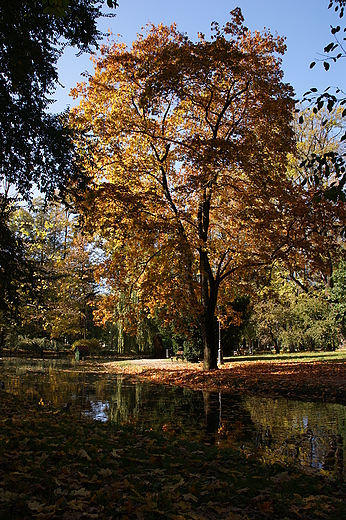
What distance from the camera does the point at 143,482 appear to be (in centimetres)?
393

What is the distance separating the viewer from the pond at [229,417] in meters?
5.78

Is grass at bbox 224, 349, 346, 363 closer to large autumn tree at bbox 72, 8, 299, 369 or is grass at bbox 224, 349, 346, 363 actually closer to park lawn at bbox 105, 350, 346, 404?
park lawn at bbox 105, 350, 346, 404

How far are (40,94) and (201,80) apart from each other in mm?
7806

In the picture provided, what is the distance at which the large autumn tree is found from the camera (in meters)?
14.3

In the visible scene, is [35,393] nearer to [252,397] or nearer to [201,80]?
[252,397]

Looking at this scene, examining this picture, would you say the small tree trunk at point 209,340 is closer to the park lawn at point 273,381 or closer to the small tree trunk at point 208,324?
the small tree trunk at point 208,324

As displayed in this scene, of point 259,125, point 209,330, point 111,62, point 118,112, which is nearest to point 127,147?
point 118,112

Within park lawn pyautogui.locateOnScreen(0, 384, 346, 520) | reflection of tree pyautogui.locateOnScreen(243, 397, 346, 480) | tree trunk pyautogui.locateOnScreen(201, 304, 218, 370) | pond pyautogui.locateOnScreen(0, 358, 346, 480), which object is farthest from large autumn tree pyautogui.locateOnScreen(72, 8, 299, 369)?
park lawn pyautogui.locateOnScreen(0, 384, 346, 520)

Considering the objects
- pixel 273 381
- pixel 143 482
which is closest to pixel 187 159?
pixel 273 381

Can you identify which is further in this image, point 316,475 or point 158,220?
point 158,220

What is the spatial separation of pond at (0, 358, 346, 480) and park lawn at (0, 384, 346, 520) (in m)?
0.86

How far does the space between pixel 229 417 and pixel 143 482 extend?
4873 millimetres

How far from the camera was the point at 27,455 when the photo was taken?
173 inches

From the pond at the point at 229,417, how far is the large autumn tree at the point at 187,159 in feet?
15.7
